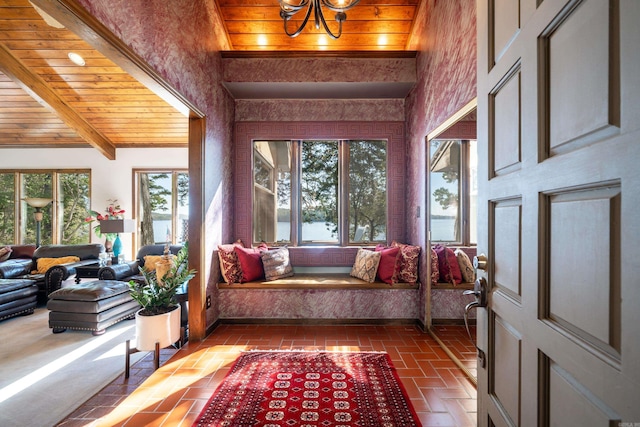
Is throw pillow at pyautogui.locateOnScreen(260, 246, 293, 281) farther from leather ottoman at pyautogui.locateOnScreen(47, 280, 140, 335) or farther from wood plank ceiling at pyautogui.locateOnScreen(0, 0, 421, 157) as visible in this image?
wood plank ceiling at pyautogui.locateOnScreen(0, 0, 421, 157)

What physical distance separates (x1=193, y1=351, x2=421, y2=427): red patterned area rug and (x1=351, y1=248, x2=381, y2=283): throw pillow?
3.38ft

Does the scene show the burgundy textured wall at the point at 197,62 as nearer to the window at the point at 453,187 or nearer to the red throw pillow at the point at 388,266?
the red throw pillow at the point at 388,266

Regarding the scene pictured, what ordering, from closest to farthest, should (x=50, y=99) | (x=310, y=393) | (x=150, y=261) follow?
(x=310, y=393)
(x=150, y=261)
(x=50, y=99)

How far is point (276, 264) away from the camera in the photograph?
3.73m

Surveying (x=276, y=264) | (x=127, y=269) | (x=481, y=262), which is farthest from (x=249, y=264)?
(x=481, y=262)

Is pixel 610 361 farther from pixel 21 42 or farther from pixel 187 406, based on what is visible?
pixel 21 42

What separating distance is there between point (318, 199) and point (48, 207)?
5.97 metres

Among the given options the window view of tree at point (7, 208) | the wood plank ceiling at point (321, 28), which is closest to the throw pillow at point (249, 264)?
the wood plank ceiling at point (321, 28)

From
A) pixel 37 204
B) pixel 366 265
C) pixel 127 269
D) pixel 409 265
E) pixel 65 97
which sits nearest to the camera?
pixel 409 265

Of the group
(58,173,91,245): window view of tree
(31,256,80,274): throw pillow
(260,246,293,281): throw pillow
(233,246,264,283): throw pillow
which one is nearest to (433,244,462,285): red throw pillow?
(260,246,293,281): throw pillow

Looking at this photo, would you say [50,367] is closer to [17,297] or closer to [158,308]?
[158,308]

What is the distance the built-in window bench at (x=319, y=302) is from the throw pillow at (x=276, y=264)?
6.6 inches

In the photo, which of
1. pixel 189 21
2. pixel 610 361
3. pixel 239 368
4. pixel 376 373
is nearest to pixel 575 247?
pixel 610 361

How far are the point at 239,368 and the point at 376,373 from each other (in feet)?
3.87
